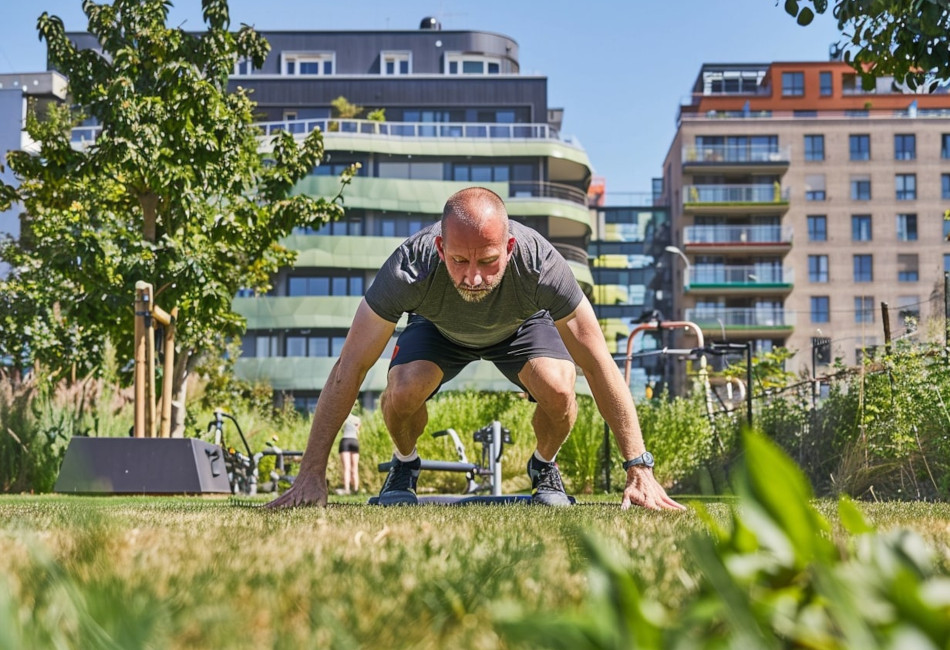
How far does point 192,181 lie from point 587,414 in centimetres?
631

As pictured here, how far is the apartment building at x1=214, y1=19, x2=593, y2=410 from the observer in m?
47.2

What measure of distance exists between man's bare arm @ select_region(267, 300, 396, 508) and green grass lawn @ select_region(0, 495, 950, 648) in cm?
184

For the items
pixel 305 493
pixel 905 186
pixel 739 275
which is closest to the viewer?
pixel 305 493

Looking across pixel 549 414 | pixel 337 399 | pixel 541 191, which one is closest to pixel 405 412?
pixel 549 414

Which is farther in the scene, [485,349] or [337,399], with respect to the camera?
[485,349]

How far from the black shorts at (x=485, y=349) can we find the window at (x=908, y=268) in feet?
209

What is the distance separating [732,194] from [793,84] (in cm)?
1165

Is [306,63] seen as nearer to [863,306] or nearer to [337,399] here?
[863,306]

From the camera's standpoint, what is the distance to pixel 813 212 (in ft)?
215

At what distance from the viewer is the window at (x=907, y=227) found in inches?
2566

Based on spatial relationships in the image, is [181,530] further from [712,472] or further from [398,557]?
[712,472]

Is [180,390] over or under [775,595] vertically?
over

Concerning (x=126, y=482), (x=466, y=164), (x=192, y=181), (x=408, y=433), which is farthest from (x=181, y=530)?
(x=466, y=164)

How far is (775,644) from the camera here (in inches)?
41.7
